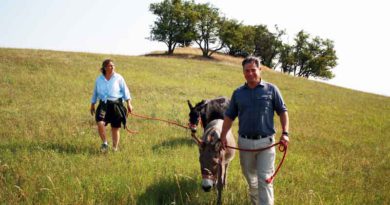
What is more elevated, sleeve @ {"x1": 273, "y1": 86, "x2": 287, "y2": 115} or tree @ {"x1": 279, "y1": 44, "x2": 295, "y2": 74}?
tree @ {"x1": 279, "y1": 44, "x2": 295, "y2": 74}

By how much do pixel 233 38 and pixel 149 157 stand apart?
62003 mm

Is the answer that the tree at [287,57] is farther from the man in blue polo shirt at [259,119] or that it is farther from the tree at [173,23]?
the man in blue polo shirt at [259,119]

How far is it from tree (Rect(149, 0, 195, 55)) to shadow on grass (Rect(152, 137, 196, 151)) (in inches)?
2287

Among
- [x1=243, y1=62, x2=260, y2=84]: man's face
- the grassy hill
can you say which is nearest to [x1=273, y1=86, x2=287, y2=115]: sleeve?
[x1=243, y1=62, x2=260, y2=84]: man's face

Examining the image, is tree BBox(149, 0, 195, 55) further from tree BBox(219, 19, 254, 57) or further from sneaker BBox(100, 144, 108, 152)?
sneaker BBox(100, 144, 108, 152)

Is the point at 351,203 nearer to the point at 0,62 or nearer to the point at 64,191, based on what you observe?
the point at 64,191

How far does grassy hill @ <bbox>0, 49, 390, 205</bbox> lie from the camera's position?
6.39 meters

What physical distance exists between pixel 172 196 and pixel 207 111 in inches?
156

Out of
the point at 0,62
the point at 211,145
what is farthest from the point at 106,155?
the point at 0,62

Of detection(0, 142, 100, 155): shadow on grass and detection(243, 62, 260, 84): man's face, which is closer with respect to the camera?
detection(243, 62, 260, 84): man's face

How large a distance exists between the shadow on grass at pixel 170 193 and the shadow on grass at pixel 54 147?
3.13 metres

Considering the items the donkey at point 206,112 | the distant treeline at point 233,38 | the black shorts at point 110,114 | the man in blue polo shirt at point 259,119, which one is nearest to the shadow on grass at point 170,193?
the man in blue polo shirt at point 259,119

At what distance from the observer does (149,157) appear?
8734 millimetres

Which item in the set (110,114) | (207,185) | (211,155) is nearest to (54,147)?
(110,114)
